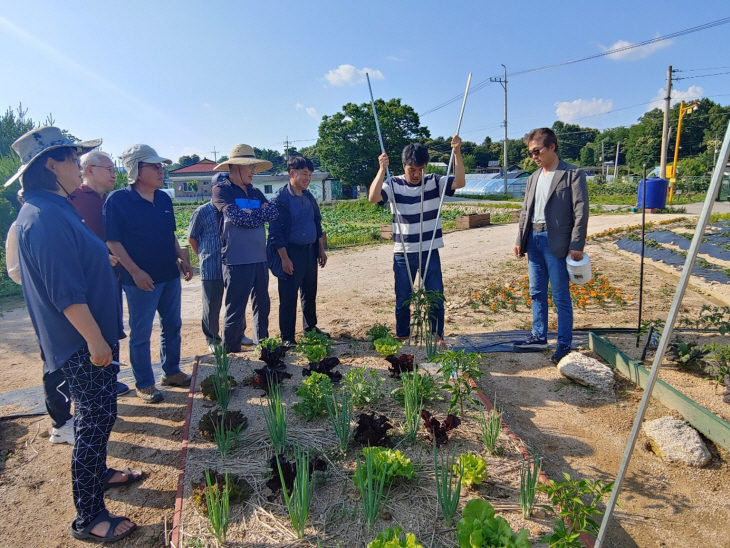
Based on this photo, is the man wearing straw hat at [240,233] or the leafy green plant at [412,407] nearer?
the leafy green plant at [412,407]

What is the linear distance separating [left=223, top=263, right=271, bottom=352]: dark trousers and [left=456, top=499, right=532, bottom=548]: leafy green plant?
263 centimetres

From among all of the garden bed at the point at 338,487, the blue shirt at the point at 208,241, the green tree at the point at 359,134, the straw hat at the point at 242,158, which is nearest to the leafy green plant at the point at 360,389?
the garden bed at the point at 338,487

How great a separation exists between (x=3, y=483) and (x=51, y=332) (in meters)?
1.31

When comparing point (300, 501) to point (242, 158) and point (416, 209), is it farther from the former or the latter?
point (242, 158)

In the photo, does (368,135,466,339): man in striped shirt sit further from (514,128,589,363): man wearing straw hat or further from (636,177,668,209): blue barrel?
(636,177,668,209): blue barrel

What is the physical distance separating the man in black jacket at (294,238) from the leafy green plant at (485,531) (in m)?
2.64

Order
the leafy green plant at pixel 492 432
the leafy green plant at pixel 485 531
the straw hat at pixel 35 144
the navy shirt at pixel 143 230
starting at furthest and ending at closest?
the navy shirt at pixel 143 230 < the leafy green plant at pixel 492 432 < the straw hat at pixel 35 144 < the leafy green plant at pixel 485 531

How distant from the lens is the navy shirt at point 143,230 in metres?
3.13

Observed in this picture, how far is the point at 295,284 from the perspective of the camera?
4035 mm

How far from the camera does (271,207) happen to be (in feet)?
12.3

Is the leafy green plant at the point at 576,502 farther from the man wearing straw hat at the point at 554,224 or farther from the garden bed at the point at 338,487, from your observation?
the man wearing straw hat at the point at 554,224

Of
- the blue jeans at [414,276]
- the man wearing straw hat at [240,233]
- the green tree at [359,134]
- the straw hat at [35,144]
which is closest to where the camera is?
the straw hat at [35,144]

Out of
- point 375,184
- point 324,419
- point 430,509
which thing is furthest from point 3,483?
point 375,184

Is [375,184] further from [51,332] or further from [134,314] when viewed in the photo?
[51,332]
